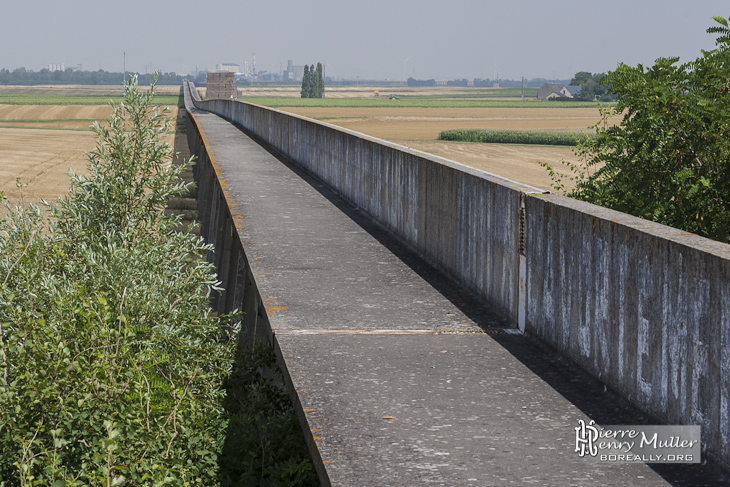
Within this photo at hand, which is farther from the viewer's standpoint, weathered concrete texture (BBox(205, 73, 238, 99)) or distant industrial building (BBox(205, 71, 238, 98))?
weathered concrete texture (BBox(205, 73, 238, 99))

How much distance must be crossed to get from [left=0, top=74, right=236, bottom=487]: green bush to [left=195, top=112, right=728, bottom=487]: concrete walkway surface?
1.20 metres

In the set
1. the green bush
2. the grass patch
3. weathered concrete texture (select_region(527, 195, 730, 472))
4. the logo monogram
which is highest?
the grass patch

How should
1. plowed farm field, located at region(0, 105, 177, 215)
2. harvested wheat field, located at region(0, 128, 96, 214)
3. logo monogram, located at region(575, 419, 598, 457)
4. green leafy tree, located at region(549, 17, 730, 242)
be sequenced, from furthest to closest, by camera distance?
plowed farm field, located at region(0, 105, 177, 215) < harvested wheat field, located at region(0, 128, 96, 214) < green leafy tree, located at region(549, 17, 730, 242) < logo monogram, located at region(575, 419, 598, 457)

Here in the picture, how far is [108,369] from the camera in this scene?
24.2 ft

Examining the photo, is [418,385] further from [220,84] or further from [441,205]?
[220,84]

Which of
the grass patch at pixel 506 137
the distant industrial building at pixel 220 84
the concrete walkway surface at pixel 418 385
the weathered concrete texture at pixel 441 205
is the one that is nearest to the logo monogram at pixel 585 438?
the concrete walkway surface at pixel 418 385

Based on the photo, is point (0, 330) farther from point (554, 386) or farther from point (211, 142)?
point (211, 142)

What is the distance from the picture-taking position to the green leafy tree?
1032 centimetres

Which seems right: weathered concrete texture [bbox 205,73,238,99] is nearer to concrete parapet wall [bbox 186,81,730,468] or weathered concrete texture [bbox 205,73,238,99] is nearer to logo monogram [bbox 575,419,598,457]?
concrete parapet wall [bbox 186,81,730,468]

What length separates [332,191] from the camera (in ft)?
50.4

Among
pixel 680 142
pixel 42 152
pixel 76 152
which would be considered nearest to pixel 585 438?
pixel 680 142

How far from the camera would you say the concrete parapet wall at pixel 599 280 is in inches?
176

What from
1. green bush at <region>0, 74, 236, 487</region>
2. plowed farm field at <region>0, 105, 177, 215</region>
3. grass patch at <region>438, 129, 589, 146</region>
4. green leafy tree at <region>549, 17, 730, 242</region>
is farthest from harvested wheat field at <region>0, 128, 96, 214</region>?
grass patch at <region>438, 129, 589, 146</region>

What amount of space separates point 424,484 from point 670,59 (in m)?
8.95
